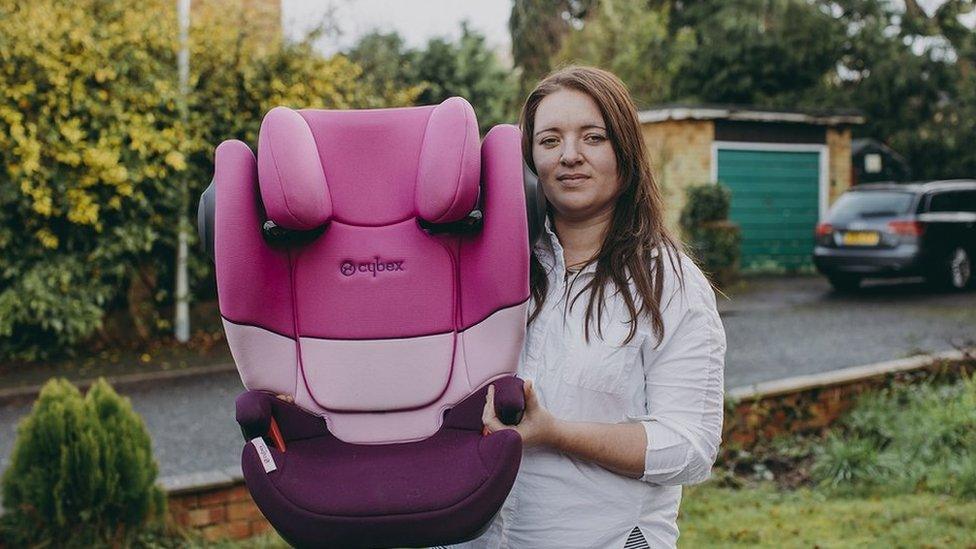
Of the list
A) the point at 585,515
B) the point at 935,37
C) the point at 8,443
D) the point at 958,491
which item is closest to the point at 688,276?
the point at 585,515

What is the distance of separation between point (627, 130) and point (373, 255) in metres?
0.54

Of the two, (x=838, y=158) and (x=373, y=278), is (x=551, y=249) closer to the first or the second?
(x=373, y=278)

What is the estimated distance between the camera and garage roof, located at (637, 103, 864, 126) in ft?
51.2

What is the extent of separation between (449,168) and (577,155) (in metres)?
0.25

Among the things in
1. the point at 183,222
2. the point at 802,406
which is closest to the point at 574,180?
the point at 802,406

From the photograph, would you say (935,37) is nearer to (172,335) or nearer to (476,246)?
(172,335)

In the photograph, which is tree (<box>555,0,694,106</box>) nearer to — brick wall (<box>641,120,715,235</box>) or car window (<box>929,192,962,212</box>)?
brick wall (<box>641,120,715,235</box>)

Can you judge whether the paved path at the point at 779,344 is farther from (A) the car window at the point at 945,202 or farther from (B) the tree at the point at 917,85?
(B) the tree at the point at 917,85

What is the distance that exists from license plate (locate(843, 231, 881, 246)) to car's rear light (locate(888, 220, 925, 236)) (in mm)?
199

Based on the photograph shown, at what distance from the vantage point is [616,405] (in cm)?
192

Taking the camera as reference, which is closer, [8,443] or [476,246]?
[476,246]

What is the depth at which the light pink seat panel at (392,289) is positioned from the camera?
1857 millimetres

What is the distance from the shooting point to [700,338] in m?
1.88

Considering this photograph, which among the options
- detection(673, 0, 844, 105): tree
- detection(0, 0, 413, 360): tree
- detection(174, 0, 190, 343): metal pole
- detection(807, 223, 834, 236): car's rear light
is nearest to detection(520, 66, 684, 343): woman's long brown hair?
detection(0, 0, 413, 360): tree
